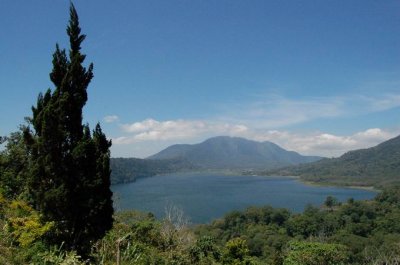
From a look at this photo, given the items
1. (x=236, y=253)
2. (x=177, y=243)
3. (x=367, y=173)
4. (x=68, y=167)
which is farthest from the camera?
(x=367, y=173)

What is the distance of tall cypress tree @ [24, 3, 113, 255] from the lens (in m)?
9.71

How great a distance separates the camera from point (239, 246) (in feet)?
74.6

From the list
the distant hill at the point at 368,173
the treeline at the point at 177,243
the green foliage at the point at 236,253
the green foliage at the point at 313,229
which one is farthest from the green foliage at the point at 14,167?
the distant hill at the point at 368,173

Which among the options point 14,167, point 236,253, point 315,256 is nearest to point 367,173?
point 315,256

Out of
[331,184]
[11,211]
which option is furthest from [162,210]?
[331,184]

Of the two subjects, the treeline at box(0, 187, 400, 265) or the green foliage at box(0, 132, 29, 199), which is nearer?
the treeline at box(0, 187, 400, 265)

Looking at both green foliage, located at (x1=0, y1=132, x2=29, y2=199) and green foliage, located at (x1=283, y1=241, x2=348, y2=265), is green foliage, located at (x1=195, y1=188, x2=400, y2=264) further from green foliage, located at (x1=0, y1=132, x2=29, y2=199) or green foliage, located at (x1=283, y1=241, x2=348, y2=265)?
green foliage, located at (x1=0, y1=132, x2=29, y2=199)

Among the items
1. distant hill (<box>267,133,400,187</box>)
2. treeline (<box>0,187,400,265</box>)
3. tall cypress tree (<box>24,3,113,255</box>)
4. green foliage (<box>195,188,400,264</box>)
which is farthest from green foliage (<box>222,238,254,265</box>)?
distant hill (<box>267,133,400,187</box>)

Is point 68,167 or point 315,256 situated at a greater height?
point 68,167

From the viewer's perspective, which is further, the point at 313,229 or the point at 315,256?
the point at 313,229

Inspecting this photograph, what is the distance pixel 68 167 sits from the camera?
988 centimetres

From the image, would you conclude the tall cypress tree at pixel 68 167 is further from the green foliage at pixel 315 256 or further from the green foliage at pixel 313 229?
the green foliage at pixel 313 229

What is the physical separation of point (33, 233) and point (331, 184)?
157 meters

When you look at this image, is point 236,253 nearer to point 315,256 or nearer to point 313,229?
point 315,256
